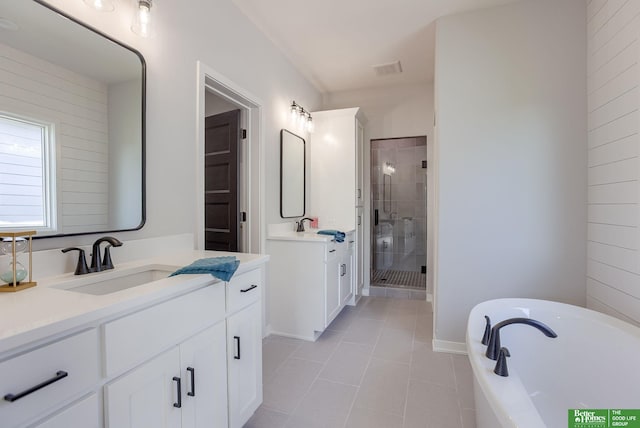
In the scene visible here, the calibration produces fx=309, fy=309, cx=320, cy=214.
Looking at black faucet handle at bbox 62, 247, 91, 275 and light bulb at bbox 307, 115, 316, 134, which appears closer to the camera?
black faucet handle at bbox 62, 247, 91, 275

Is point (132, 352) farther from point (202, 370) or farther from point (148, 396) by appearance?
point (202, 370)

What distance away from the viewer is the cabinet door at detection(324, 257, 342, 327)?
9.08 feet

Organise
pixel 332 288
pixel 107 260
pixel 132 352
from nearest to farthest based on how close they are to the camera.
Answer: pixel 132 352
pixel 107 260
pixel 332 288

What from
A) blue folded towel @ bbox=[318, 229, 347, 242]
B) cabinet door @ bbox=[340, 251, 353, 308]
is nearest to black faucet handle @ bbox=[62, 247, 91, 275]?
blue folded towel @ bbox=[318, 229, 347, 242]

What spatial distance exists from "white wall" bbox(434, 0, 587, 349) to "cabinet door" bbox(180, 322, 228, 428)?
1864 millimetres

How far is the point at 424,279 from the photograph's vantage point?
13.6 ft

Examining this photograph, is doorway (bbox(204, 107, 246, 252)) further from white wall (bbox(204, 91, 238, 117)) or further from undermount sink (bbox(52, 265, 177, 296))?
undermount sink (bbox(52, 265, 177, 296))

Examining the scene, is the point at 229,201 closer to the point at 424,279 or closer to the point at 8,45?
the point at 8,45

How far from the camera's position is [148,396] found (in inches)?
39.3

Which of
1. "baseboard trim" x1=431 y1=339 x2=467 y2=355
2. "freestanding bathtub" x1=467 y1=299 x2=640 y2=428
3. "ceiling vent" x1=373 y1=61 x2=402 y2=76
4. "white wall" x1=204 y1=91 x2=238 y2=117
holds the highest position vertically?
"ceiling vent" x1=373 y1=61 x2=402 y2=76

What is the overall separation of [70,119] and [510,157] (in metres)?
2.73

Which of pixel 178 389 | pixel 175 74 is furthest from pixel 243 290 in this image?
pixel 175 74

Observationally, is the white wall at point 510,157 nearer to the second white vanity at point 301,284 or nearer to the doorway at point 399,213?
the second white vanity at point 301,284

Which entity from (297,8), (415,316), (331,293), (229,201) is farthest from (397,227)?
(297,8)
